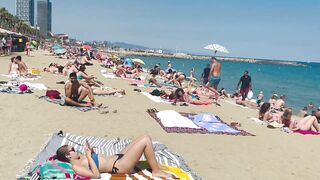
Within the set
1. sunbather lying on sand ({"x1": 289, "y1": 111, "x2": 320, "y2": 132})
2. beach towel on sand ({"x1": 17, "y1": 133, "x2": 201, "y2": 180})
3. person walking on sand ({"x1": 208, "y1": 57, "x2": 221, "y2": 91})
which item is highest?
person walking on sand ({"x1": 208, "y1": 57, "x2": 221, "y2": 91})

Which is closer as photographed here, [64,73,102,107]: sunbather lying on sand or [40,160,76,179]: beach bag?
[40,160,76,179]: beach bag

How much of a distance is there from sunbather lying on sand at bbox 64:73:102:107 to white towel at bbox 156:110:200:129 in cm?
183

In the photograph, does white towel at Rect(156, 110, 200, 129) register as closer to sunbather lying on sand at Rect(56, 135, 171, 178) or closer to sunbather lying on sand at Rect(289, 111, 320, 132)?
sunbather lying on sand at Rect(289, 111, 320, 132)

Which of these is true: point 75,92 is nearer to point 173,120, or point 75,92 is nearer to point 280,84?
Result: point 173,120

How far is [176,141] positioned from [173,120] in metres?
1.54

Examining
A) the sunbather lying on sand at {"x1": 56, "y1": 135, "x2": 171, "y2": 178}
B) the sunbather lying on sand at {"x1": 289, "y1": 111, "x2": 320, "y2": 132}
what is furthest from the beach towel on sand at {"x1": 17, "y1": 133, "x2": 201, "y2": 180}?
the sunbather lying on sand at {"x1": 289, "y1": 111, "x2": 320, "y2": 132}

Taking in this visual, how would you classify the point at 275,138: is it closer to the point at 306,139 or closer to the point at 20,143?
the point at 306,139

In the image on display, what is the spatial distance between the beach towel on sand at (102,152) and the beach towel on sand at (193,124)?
7.09 feet

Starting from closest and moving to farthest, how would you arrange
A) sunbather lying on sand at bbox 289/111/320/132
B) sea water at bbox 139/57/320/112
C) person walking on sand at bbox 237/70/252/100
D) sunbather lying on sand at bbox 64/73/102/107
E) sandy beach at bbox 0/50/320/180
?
sandy beach at bbox 0/50/320/180, sunbather lying on sand at bbox 64/73/102/107, sunbather lying on sand at bbox 289/111/320/132, person walking on sand at bbox 237/70/252/100, sea water at bbox 139/57/320/112

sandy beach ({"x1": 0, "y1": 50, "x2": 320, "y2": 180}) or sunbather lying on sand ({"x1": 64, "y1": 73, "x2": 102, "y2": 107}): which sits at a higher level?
sunbather lying on sand ({"x1": 64, "y1": 73, "x2": 102, "y2": 107})

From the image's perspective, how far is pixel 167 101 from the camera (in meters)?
12.0

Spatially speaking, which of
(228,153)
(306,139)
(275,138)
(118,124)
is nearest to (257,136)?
(275,138)

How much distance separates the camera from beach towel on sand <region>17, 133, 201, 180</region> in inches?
169

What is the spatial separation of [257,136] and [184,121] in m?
1.66
